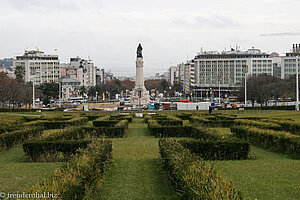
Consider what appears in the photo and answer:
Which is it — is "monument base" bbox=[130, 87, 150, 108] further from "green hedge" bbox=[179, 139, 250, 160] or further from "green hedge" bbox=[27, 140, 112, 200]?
"green hedge" bbox=[27, 140, 112, 200]

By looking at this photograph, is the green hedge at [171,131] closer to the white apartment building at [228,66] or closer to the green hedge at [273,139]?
the green hedge at [273,139]

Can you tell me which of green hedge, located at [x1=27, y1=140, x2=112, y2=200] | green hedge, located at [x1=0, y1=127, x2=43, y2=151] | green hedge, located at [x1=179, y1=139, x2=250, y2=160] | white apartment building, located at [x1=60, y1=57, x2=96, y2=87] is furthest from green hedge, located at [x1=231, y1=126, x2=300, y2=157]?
white apartment building, located at [x1=60, y1=57, x2=96, y2=87]

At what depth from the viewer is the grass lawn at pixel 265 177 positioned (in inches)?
374

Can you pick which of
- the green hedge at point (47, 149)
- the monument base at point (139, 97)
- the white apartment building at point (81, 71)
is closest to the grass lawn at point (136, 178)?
the green hedge at point (47, 149)

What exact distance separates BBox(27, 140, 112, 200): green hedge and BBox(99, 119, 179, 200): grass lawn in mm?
618

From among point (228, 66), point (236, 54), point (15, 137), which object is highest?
point (236, 54)

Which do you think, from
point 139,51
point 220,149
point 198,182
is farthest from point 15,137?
point 139,51

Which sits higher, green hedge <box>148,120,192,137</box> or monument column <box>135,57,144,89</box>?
monument column <box>135,57,144,89</box>

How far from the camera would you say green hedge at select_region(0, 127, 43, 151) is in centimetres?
1801

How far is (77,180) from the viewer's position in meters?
8.20

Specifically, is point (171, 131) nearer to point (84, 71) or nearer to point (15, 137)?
point (15, 137)

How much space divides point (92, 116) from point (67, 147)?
2302cm

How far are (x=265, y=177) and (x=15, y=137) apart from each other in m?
13.8

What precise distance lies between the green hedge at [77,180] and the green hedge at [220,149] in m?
4.80
